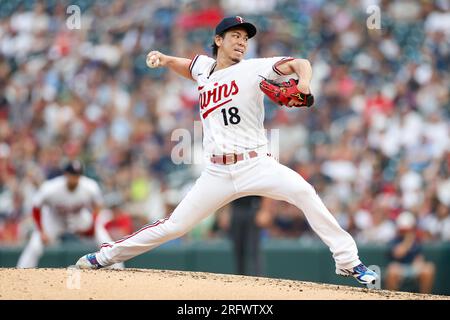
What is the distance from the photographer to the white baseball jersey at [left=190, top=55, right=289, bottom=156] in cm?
653

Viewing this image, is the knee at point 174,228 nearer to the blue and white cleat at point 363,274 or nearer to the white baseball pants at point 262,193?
the white baseball pants at point 262,193

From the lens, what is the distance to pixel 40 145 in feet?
42.9

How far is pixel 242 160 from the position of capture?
6.52 meters

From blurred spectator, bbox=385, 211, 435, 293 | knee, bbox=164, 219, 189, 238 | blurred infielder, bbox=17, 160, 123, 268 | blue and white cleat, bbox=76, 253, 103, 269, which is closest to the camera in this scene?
knee, bbox=164, 219, 189, 238

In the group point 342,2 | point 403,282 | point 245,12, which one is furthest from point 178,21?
point 403,282

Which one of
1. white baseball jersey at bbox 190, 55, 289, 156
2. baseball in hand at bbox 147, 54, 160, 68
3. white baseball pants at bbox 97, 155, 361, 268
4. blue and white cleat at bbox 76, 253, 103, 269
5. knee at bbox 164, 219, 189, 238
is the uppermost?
baseball in hand at bbox 147, 54, 160, 68

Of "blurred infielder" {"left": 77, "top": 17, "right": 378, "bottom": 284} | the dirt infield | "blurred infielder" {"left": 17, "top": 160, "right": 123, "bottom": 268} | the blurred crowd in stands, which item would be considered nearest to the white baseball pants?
"blurred infielder" {"left": 77, "top": 17, "right": 378, "bottom": 284}

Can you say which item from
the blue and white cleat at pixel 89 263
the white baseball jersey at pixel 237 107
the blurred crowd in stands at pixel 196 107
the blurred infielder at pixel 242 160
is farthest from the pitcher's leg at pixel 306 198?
the blurred crowd in stands at pixel 196 107

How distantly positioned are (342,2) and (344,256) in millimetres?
8576

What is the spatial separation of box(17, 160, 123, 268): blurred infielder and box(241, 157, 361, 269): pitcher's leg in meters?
4.16

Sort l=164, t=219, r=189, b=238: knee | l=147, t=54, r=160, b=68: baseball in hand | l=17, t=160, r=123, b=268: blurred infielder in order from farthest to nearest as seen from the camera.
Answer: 1. l=17, t=160, r=123, b=268: blurred infielder
2. l=147, t=54, r=160, b=68: baseball in hand
3. l=164, t=219, r=189, b=238: knee

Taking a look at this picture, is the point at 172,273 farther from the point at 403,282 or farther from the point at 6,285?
the point at 403,282

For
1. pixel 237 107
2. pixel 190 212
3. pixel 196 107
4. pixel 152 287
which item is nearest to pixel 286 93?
pixel 237 107

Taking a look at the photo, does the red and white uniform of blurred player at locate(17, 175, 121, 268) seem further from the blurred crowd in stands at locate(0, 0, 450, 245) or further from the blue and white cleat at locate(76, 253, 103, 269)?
the blue and white cleat at locate(76, 253, 103, 269)
